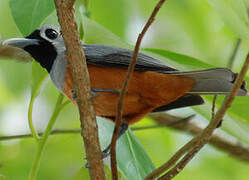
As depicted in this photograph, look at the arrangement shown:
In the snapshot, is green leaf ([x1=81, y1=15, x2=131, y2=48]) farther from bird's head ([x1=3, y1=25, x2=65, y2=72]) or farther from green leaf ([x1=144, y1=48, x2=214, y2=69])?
bird's head ([x1=3, y1=25, x2=65, y2=72])

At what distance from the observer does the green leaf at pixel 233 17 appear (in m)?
2.87

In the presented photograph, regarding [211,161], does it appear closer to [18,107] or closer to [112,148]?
[18,107]

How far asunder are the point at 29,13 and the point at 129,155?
4.28 feet

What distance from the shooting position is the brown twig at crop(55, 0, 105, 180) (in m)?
2.66

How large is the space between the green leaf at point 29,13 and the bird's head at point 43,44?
0.39 m

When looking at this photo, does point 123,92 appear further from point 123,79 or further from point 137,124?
point 137,124

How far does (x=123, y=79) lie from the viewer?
145 inches

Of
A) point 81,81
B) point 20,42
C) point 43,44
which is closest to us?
point 81,81

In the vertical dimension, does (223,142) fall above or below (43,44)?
below

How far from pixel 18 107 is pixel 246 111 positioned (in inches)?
141

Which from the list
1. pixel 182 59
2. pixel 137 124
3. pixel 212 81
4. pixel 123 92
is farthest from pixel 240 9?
pixel 137 124

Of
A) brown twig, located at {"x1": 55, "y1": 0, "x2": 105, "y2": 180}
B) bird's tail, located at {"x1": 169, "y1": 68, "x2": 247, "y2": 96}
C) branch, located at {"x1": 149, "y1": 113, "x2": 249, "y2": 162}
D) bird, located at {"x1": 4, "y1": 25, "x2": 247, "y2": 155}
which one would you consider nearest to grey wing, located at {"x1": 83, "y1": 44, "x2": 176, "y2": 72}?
bird, located at {"x1": 4, "y1": 25, "x2": 247, "y2": 155}

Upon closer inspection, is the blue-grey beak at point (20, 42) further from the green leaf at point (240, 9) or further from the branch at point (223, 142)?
the branch at point (223, 142)

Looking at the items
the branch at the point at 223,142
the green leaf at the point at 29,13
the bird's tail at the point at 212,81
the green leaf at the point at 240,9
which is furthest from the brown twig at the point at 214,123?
the branch at the point at 223,142
